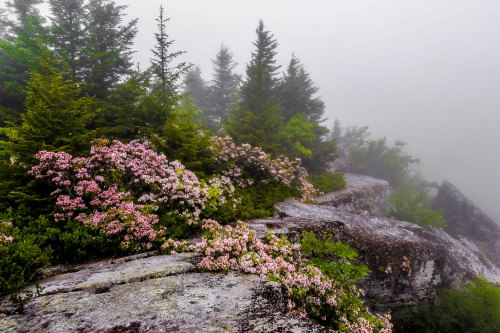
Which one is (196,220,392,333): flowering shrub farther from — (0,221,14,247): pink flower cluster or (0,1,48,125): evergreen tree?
(0,1,48,125): evergreen tree

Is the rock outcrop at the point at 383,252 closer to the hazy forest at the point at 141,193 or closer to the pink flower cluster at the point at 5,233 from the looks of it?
the hazy forest at the point at 141,193

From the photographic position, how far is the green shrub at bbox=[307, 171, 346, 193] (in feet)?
51.2

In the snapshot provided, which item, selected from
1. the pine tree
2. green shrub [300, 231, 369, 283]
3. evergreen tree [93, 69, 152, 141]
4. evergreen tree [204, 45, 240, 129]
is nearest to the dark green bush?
green shrub [300, 231, 369, 283]

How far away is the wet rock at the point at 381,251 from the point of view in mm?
7801

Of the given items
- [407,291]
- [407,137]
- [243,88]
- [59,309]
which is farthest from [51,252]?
[407,137]

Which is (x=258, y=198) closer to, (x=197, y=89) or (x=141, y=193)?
(x=141, y=193)

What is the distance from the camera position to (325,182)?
1616 cm

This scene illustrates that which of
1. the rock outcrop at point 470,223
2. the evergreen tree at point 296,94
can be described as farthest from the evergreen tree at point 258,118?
the rock outcrop at point 470,223

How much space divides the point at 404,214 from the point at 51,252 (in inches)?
864

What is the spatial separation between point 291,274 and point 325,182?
39.6 feet

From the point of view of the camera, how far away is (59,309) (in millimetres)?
3246

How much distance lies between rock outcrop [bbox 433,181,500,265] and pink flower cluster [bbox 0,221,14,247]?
31481 millimetres

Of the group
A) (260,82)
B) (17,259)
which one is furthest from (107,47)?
(17,259)

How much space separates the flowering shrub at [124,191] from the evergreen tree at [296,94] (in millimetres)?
14090
